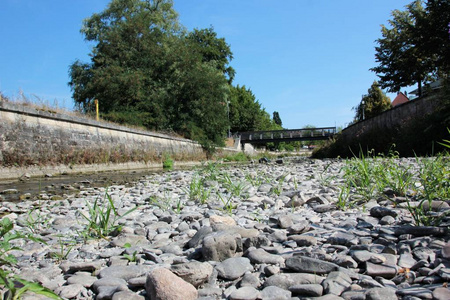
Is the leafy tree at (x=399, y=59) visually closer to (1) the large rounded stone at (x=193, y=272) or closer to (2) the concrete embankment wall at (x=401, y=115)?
(2) the concrete embankment wall at (x=401, y=115)

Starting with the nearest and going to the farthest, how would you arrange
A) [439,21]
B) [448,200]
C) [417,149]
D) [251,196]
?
[448,200] < [251,196] < [417,149] < [439,21]

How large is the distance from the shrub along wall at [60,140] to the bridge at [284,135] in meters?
34.5

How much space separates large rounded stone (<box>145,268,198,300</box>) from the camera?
150 cm

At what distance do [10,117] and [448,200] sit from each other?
9253mm

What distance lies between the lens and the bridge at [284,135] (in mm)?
46750

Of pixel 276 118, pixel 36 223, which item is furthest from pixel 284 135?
pixel 276 118

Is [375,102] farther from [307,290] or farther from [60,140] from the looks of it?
[307,290]

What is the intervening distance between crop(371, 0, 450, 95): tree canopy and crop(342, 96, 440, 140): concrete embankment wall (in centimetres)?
357

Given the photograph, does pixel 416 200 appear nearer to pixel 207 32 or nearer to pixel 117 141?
pixel 117 141

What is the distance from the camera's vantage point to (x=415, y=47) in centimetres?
2127

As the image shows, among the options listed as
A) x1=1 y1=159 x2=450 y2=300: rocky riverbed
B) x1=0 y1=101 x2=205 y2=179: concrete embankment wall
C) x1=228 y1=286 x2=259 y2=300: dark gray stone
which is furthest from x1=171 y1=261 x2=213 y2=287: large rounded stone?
x1=0 y1=101 x2=205 y2=179: concrete embankment wall

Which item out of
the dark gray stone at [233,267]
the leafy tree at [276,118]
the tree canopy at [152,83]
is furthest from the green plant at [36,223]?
the leafy tree at [276,118]

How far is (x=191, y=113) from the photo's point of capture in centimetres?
2384

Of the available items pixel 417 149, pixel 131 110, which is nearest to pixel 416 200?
pixel 417 149
